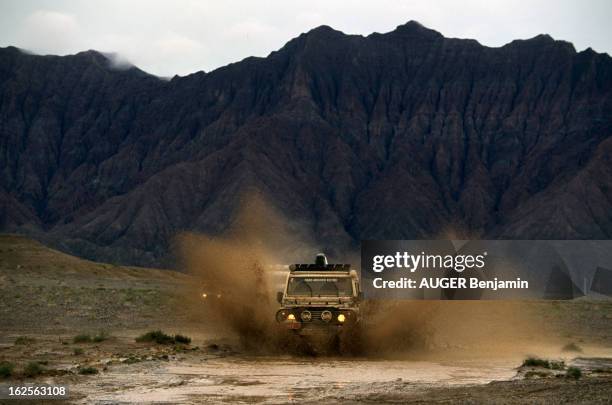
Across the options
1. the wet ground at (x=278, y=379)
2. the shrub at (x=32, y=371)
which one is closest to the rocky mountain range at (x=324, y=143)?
the wet ground at (x=278, y=379)

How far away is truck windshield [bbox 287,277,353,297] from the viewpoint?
2414cm

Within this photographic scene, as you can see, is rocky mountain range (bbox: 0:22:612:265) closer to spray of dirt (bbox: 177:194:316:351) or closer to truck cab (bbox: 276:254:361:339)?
spray of dirt (bbox: 177:194:316:351)

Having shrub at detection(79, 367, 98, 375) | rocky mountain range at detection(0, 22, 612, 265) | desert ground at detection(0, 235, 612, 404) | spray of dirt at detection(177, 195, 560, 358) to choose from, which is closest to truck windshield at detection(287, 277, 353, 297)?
spray of dirt at detection(177, 195, 560, 358)

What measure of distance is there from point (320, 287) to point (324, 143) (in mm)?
121887

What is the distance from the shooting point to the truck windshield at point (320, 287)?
24.1 meters

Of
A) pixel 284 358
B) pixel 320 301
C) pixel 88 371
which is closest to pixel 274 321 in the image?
pixel 284 358

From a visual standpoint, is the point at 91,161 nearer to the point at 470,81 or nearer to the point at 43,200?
the point at 43,200

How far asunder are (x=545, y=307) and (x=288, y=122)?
95.9 meters

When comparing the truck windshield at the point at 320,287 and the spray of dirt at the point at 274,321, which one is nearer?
the truck windshield at the point at 320,287

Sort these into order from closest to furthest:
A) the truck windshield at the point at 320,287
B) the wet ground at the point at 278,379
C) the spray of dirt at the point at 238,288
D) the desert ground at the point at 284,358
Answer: the wet ground at the point at 278,379, the desert ground at the point at 284,358, the truck windshield at the point at 320,287, the spray of dirt at the point at 238,288

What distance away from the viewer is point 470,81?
162250mm

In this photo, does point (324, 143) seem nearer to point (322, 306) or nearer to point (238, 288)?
point (238, 288)

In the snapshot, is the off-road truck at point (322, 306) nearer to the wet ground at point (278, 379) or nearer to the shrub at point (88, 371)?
the wet ground at point (278, 379)

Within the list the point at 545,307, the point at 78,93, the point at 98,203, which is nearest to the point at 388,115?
the point at 98,203
